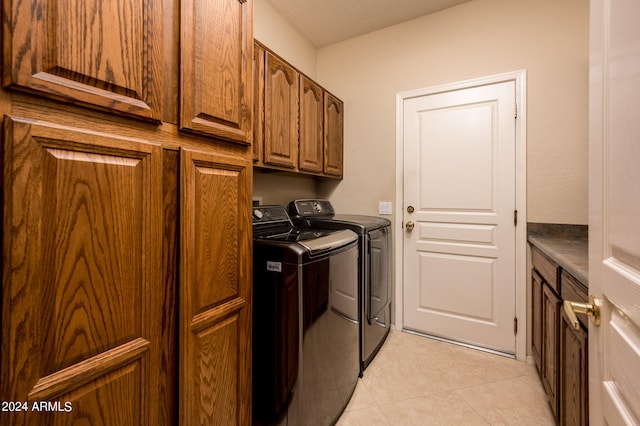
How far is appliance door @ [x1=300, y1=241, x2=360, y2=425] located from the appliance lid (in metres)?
0.04

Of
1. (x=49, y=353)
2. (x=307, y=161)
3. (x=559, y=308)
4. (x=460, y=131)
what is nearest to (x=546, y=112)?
(x=460, y=131)

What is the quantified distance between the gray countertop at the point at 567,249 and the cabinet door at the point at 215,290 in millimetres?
1208

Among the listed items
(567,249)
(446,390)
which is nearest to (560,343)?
(567,249)

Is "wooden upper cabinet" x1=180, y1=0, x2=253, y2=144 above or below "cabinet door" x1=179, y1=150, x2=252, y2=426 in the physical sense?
above

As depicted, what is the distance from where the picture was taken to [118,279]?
723mm

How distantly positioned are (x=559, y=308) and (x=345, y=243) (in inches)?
40.6

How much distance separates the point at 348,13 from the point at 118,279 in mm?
2624

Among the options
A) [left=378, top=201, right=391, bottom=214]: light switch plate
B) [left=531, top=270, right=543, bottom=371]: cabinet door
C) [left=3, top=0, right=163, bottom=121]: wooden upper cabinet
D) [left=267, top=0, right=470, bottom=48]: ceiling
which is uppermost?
[left=267, top=0, right=470, bottom=48]: ceiling

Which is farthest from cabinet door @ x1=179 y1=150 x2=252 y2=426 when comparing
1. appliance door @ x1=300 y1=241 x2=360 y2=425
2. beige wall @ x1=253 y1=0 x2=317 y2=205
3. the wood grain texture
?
the wood grain texture

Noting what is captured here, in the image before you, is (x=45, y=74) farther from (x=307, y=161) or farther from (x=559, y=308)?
(x=559, y=308)

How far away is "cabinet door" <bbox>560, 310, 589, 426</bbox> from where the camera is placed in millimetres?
979

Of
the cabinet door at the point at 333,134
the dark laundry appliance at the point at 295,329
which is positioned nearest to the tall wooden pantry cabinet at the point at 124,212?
the dark laundry appliance at the point at 295,329

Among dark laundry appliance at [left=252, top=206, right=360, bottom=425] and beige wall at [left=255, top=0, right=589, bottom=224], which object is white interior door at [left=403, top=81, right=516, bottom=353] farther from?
dark laundry appliance at [left=252, top=206, right=360, bottom=425]

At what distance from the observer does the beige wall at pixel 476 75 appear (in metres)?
1.98
